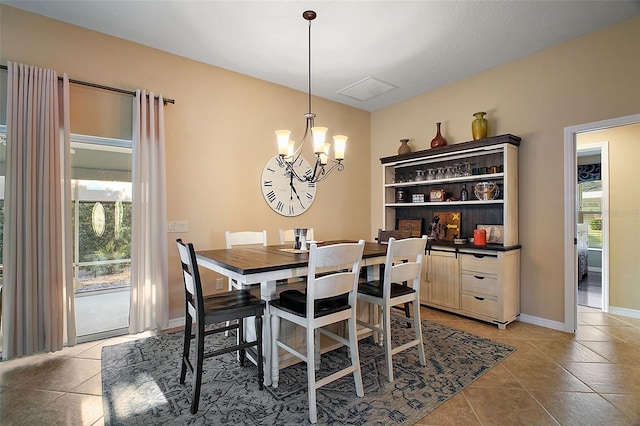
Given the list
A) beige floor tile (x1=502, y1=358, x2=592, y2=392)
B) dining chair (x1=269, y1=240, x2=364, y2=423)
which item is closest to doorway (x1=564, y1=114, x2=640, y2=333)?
beige floor tile (x1=502, y1=358, x2=592, y2=392)

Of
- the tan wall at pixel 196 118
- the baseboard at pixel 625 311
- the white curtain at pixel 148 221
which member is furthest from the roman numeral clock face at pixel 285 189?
the baseboard at pixel 625 311

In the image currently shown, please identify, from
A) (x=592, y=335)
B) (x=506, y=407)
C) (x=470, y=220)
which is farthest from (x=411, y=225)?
(x=506, y=407)

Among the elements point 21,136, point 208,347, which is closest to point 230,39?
point 21,136

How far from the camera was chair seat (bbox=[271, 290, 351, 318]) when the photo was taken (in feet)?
6.57

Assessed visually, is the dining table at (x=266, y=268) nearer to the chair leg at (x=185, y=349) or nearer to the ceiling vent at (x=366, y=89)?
the chair leg at (x=185, y=349)

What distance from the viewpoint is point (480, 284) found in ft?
11.3

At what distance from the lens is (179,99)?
343 cm

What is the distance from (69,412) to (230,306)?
1.12m

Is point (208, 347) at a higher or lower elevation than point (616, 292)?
lower

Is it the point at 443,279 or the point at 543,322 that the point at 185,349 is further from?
the point at 543,322

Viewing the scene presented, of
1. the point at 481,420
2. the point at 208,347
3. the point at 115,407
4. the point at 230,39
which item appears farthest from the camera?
the point at 230,39

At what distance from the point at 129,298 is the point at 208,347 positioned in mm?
1048

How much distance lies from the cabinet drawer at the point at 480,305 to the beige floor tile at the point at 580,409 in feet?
4.10

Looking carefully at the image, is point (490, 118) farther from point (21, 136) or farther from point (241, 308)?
point (21, 136)
